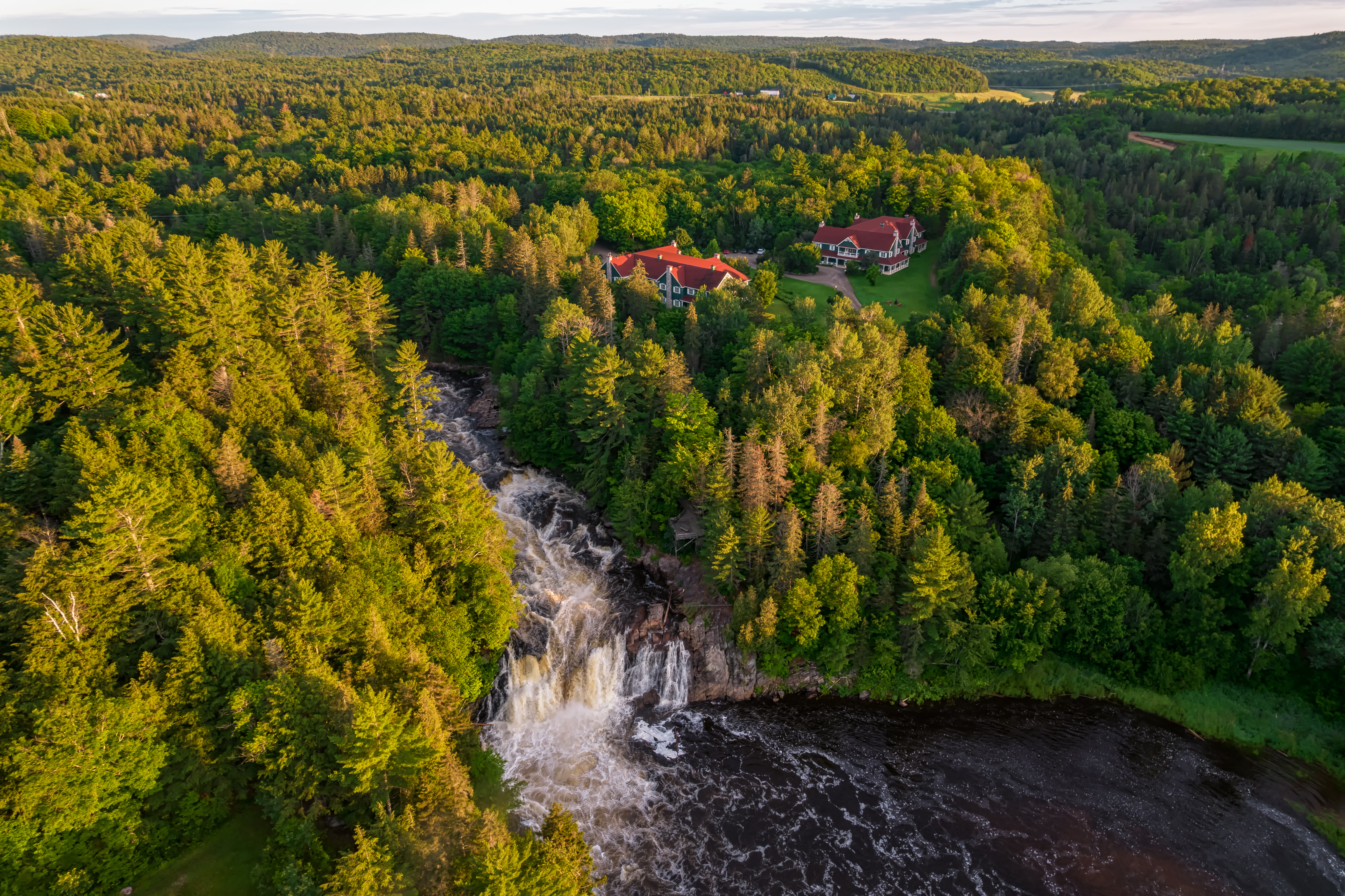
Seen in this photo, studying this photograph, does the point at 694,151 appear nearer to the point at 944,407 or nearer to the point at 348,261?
the point at 348,261

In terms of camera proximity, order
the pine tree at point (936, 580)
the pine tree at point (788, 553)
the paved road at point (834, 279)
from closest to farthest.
→ 1. the pine tree at point (936, 580)
2. the pine tree at point (788, 553)
3. the paved road at point (834, 279)

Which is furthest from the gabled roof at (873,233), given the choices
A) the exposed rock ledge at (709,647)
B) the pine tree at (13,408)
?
the pine tree at (13,408)

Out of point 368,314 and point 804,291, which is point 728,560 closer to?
point 368,314

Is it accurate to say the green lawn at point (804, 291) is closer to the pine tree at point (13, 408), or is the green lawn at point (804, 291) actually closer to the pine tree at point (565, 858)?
the pine tree at point (565, 858)

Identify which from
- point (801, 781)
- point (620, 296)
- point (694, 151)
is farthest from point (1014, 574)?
point (694, 151)

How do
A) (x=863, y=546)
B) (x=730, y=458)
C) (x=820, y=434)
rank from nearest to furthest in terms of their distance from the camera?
(x=863, y=546), (x=730, y=458), (x=820, y=434)

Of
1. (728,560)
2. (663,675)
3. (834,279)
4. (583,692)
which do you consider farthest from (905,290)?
(583,692)
